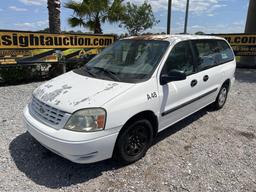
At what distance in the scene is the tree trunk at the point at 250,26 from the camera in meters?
11.6

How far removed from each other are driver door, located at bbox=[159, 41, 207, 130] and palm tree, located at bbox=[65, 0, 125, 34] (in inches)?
423

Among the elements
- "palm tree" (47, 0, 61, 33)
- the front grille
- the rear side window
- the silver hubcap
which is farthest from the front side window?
"palm tree" (47, 0, 61, 33)

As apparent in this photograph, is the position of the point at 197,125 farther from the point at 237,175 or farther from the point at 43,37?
the point at 43,37

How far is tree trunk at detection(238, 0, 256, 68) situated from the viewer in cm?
1159

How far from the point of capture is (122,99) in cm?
268

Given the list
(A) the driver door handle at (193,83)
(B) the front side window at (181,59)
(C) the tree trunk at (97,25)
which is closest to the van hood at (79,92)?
(B) the front side window at (181,59)

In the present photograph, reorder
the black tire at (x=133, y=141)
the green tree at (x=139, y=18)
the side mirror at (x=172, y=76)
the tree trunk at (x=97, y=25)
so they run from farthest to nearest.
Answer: the green tree at (x=139, y=18)
the tree trunk at (x=97, y=25)
the side mirror at (x=172, y=76)
the black tire at (x=133, y=141)

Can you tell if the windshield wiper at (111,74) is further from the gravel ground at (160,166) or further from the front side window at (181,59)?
the gravel ground at (160,166)

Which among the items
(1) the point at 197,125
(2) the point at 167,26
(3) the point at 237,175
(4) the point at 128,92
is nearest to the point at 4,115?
(4) the point at 128,92

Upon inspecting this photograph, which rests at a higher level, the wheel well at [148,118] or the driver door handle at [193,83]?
the driver door handle at [193,83]

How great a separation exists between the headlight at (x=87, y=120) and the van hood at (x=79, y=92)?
7 centimetres

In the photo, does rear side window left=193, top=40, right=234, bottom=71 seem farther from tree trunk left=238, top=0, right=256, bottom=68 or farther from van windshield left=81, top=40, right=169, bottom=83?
tree trunk left=238, top=0, right=256, bottom=68

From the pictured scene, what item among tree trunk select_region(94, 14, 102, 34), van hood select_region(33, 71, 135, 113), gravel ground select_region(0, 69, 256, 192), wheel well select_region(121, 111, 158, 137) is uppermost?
tree trunk select_region(94, 14, 102, 34)

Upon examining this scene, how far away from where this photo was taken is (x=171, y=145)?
366cm
